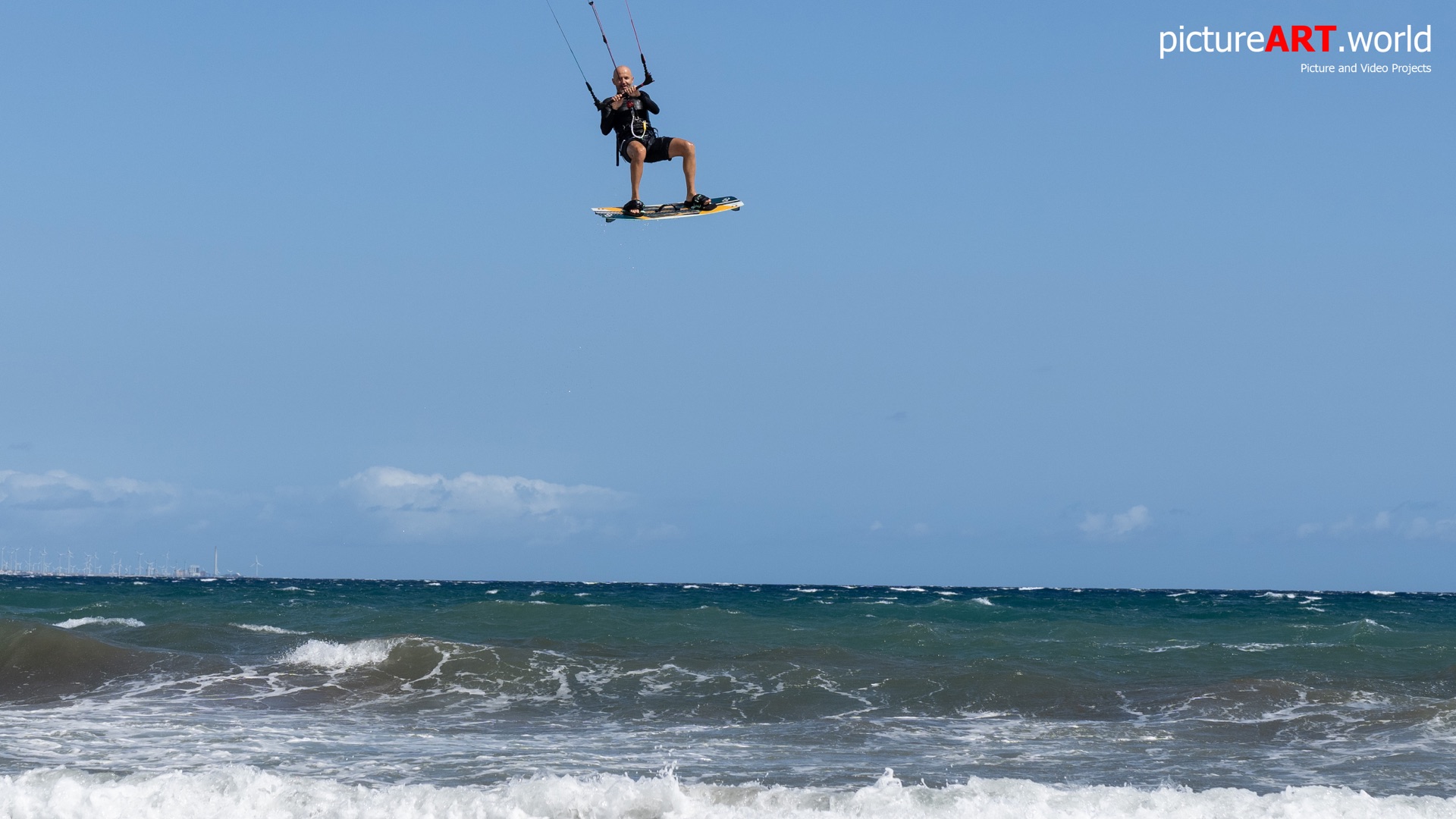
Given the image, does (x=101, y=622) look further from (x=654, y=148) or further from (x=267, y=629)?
(x=654, y=148)

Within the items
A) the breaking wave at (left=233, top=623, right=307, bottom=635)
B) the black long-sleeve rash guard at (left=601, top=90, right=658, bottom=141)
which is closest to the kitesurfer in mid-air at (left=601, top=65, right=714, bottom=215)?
the black long-sleeve rash guard at (left=601, top=90, right=658, bottom=141)

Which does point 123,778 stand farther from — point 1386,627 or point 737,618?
point 1386,627

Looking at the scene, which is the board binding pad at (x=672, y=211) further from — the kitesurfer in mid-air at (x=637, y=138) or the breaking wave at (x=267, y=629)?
the breaking wave at (x=267, y=629)

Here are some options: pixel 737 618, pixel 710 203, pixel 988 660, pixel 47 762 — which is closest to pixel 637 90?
pixel 710 203

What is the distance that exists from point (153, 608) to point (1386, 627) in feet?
107

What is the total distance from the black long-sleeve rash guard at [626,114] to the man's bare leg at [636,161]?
0.11 metres

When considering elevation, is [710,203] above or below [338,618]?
above

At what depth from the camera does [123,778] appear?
413 inches

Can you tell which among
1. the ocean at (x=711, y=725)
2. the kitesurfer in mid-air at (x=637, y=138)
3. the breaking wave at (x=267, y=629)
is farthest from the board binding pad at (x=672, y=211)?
the breaking wave at (x=267, y=629)

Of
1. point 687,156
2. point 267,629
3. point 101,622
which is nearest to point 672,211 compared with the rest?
point 687,156

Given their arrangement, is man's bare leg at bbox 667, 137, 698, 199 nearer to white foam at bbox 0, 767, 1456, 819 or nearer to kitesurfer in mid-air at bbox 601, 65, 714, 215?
kitesurfer in mid-air at bbox 601, 65, 714, 215

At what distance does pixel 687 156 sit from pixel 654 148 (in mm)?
386

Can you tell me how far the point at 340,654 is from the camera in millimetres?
20344

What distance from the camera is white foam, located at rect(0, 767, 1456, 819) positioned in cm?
966
